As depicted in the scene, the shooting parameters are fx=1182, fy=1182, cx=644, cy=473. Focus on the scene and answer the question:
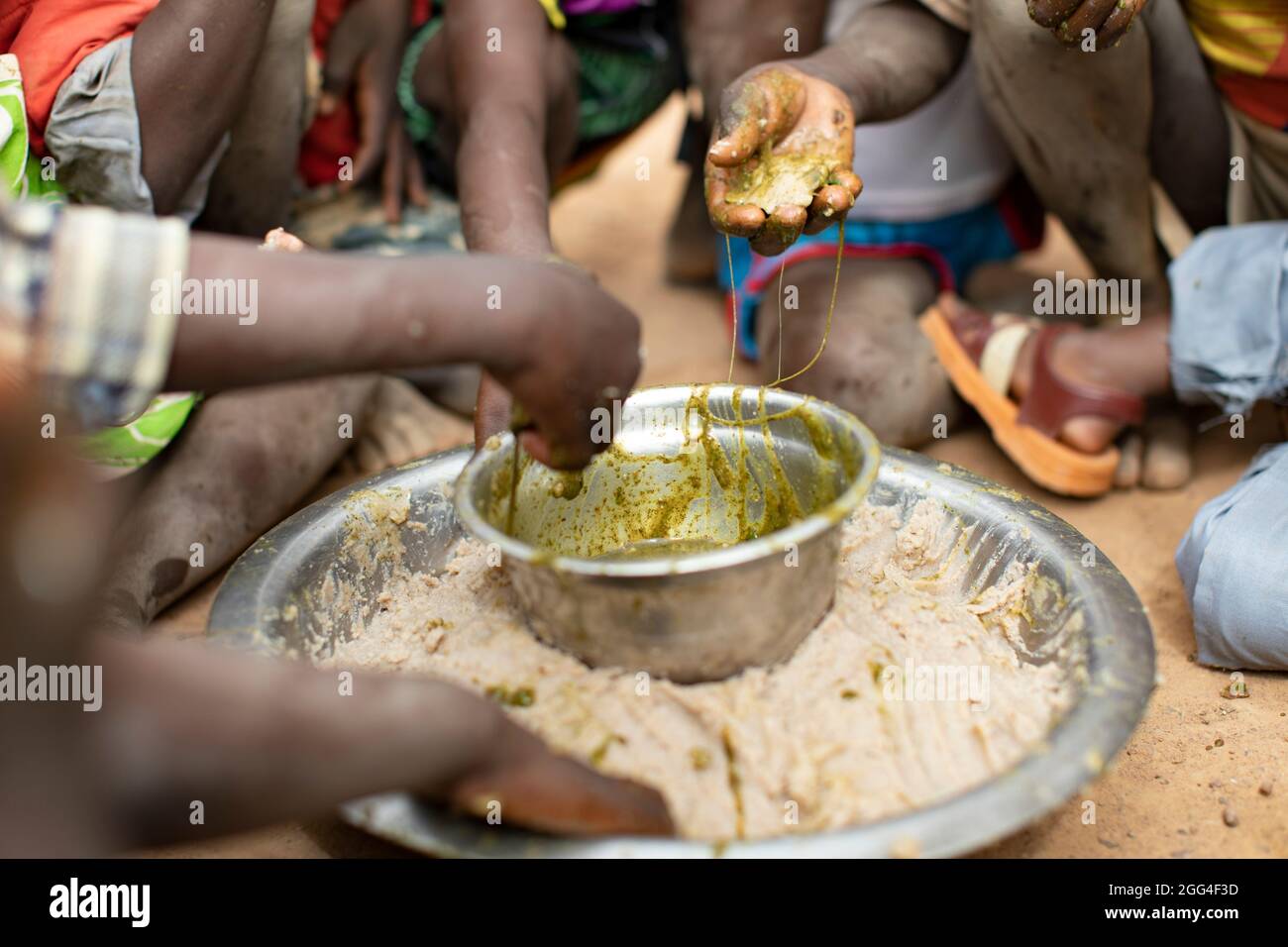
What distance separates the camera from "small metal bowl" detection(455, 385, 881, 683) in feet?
4.47

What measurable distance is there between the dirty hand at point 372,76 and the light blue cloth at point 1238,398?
1.78 m

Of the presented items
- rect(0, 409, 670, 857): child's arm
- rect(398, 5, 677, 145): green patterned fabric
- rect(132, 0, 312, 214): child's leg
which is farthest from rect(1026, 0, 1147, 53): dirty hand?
rect(0, 409, 670, 857): child's arm

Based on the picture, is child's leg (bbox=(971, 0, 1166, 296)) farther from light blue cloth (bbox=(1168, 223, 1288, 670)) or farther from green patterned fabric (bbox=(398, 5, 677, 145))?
green patterned fabric (bbox=(398, 5, 677, 145))

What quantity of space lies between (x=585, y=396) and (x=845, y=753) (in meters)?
0.52

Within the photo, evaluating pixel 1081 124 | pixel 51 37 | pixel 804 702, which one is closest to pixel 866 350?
pixel 1081 124

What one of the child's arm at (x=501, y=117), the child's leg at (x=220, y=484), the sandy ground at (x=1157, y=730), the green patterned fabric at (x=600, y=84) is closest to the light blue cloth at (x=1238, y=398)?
the sandy ground at (x=1157, y=730)

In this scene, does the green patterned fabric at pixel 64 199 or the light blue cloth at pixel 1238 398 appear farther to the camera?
the green patterned fabric at pixel 64 199

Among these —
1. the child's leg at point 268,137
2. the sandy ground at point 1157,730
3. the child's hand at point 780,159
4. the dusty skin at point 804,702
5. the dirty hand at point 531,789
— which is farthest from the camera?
the child's leg at point 268,137

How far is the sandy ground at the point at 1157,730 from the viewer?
1.51 metres

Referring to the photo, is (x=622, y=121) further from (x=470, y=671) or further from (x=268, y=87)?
(x=470, y=671)

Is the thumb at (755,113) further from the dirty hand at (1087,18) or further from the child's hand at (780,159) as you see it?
the dirty hand at (1087,18)

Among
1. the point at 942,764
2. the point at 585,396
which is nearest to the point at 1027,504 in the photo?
the point at 942,764

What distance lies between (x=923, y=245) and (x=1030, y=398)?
0.49m

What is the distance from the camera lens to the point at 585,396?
4.18 ft
